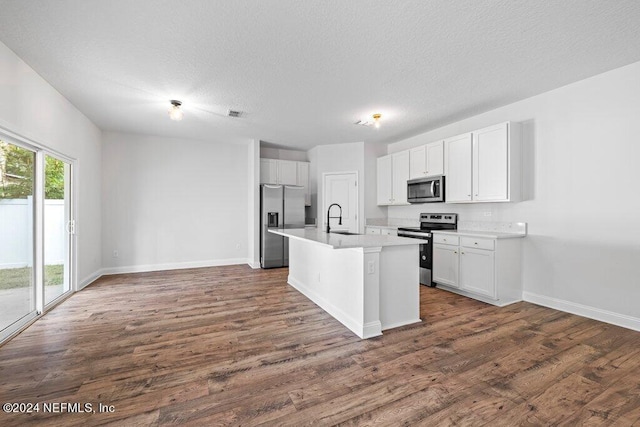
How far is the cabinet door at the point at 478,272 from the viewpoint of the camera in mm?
3527

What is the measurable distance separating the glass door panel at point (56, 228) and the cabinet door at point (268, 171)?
317 cm

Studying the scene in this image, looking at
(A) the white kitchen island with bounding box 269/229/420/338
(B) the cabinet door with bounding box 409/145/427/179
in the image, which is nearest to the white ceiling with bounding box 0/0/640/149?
(B) the cabinet door with bounding box 409/145/427/179

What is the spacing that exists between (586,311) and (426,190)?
250cm

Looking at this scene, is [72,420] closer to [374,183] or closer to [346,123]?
[346,123]

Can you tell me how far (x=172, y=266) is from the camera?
5.68m

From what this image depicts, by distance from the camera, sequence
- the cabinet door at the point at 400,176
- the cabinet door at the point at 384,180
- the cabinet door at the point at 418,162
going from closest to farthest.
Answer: the cabinet door at the point at 418,162
the cabinet door at the point at 400,176
the cabinet door at the point at 384,180

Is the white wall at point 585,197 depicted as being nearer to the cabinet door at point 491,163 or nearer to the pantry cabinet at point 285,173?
the cabinet door at point 491,163

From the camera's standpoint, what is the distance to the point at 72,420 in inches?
62.9

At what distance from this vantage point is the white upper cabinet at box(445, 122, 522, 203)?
359 centimetres

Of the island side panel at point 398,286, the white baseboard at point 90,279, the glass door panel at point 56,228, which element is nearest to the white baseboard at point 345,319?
the island side panel at point 398,286

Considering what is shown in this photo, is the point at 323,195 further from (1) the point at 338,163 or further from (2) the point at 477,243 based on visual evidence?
(2) the point at 477,243

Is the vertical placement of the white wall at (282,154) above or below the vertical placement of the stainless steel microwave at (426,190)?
above

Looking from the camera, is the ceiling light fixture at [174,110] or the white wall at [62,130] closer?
the white wall at [62,130]

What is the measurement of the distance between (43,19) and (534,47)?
408 centimetres
